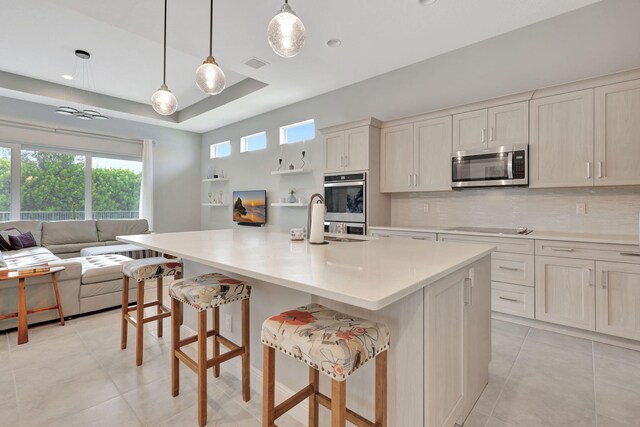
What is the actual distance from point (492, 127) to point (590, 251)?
1424mm

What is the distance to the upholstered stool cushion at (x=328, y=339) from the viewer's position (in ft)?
3.24

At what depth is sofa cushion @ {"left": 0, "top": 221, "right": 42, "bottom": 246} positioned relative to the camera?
4617mm

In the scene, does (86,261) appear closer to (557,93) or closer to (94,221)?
(94,221)

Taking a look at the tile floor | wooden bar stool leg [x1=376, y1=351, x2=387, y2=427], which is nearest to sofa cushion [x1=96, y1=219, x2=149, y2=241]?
the tile floor

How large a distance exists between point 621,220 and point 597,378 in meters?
1.52

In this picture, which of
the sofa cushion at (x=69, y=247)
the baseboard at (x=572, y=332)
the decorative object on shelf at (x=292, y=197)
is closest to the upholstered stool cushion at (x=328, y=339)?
the baseboard at (x=572, y=332)

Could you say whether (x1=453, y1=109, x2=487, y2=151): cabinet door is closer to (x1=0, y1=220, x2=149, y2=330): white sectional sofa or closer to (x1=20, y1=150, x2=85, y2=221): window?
(x1=0, y1=220, x2=149, y2=330): white sectional sofa

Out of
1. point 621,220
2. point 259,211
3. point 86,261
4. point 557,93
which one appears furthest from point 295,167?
point 621,220

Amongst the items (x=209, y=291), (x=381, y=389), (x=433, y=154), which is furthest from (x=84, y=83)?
(x=381, y=389)

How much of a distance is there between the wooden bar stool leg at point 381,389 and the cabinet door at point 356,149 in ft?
9.72

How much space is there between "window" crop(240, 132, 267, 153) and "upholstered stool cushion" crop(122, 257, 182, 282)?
12.5 ft

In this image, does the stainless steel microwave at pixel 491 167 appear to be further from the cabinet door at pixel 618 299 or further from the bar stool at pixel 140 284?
the bar stool at pixel 140 284

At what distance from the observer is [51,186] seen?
553 centimetres

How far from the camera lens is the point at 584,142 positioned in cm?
265
